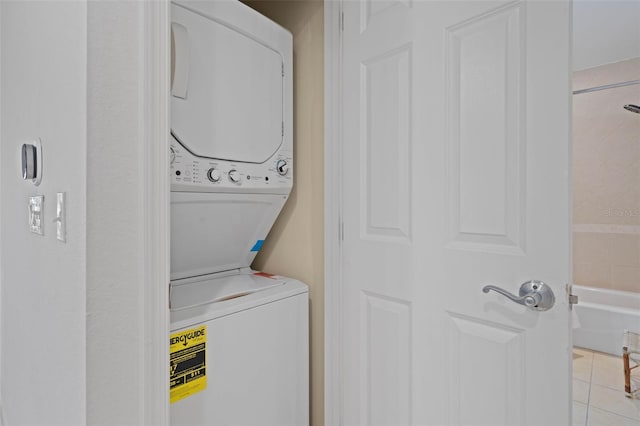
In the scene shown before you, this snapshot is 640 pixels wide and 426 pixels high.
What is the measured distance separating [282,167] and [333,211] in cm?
27

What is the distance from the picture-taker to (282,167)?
1.51 m

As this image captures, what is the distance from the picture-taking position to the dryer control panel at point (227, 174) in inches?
46.0

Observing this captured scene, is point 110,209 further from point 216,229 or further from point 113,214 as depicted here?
point 216,229

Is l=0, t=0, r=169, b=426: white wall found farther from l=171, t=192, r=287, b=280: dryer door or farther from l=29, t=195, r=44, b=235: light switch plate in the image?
l=171, t=192, r=287, b=280: dryer door

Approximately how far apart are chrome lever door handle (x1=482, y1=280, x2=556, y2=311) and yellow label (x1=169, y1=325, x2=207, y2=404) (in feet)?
2.91

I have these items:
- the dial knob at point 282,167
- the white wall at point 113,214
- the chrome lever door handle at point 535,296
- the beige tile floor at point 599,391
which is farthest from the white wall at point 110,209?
the beige tile floor at point 599,391

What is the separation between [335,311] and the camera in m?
1.49

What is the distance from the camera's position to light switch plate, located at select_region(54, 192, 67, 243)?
2.82 ft

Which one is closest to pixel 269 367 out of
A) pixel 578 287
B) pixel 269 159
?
pixel 269 159

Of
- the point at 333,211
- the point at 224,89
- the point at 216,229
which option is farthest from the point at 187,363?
the point at 224,89

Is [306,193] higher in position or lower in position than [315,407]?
higher

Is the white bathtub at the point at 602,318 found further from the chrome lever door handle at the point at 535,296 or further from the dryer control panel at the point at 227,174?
the dryer control panel at the point at 227,174

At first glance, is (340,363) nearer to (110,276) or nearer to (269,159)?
(269,159)

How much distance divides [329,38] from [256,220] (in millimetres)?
783
